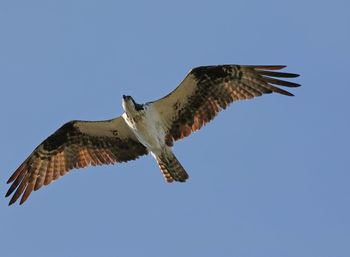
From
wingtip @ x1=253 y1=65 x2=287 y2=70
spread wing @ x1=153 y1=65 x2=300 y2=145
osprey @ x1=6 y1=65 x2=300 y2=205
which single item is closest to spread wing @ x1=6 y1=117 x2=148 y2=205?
osprey @ x1=6 y1=65 x2=300 y2=205

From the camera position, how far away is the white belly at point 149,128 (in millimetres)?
14766

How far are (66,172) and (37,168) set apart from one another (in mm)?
710

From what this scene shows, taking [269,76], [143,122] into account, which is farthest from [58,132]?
[269,76]

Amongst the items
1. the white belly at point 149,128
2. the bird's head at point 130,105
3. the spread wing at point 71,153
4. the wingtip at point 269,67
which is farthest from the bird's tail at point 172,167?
the wingtip at point 269,67

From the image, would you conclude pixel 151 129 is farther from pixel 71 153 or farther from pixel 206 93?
pixel 71 153

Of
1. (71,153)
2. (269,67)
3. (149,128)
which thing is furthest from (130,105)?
(269,67)

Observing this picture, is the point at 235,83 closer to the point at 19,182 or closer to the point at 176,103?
the point at 176,103

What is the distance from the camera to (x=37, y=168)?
1608cm

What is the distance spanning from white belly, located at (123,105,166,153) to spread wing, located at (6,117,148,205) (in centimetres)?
67

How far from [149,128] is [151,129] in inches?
2.1

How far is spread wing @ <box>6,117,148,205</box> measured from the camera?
1575cm

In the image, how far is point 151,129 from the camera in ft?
48.9

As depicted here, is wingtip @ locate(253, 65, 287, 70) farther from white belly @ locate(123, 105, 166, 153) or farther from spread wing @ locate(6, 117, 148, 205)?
spread wing @ locate(6, 117, 148, 205)

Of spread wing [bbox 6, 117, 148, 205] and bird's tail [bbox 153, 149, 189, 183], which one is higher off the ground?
spread wing [bbox 6, 117, 148, 205]
